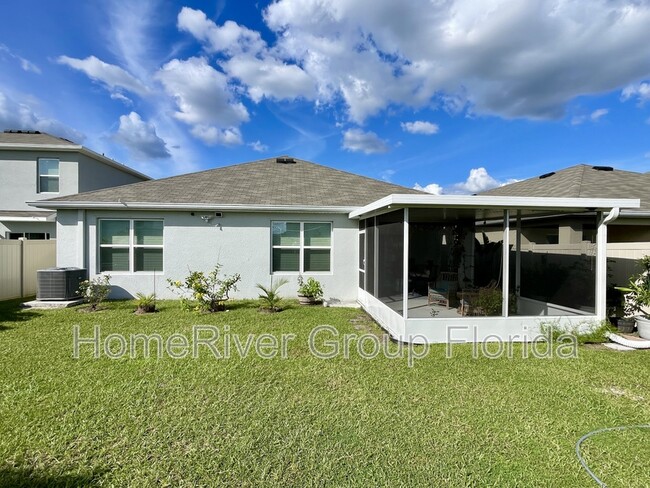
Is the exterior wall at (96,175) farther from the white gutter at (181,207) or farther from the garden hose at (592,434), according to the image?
the garden hose at (592,434)

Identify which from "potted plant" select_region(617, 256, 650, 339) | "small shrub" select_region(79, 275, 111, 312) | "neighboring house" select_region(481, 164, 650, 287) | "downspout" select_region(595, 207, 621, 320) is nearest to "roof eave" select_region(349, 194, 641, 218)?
"downspout" select_region(595, 207, 621, 320)

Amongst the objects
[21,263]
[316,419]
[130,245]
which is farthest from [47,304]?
[316,419]

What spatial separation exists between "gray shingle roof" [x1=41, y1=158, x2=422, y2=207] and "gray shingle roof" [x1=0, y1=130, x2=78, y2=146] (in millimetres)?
7208

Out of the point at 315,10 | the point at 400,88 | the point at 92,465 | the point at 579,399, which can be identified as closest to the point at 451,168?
the point at 400,88

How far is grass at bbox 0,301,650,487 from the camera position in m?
2.77

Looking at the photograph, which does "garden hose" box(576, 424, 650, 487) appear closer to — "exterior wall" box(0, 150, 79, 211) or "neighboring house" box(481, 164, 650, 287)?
"neighboring house" box(481, 164, 650, 287)

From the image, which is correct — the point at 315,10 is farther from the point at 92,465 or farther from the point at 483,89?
the point at 92,465

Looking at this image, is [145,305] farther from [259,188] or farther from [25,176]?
[25,176]

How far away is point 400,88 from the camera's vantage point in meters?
17.8

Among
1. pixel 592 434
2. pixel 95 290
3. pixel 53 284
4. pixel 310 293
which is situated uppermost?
pixel 53 284

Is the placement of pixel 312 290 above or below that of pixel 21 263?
below

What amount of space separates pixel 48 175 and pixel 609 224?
2169cm

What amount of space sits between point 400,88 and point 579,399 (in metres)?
17.1

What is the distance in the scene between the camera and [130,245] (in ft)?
34.0
